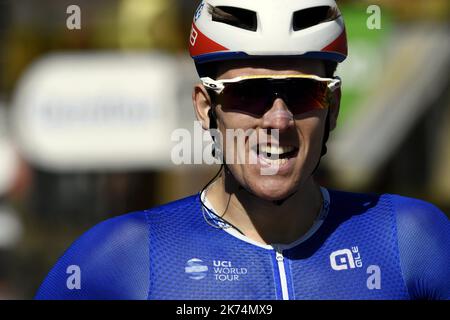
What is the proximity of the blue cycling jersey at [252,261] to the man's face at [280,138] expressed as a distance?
268 millimetres

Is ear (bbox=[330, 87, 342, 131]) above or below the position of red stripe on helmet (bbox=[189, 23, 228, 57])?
below

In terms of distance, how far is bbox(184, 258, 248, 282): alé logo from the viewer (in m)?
4.24

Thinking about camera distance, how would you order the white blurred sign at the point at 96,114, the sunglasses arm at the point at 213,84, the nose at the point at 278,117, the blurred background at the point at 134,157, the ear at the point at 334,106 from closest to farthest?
the nose at the point at 278,117
the sunglasses arm at the point at 213,84
the ear at the point at 334,106
the white blurred sign at the point at 96,114
the blurred background at the point at 134,157

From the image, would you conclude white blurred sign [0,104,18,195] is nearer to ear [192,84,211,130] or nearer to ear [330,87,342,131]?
ear [192,84,211,130]

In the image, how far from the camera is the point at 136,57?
1280 centimetres

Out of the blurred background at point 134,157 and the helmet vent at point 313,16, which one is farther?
the blurred background at point 134,157

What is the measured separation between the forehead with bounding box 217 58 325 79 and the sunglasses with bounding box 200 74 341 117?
0.04 metres

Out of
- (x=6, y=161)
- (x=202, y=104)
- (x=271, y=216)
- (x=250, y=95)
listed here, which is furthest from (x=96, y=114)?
(x=250, y=95)

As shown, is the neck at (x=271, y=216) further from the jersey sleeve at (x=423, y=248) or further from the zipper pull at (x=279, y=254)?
the jersey sleeve at (x=423, y=248)

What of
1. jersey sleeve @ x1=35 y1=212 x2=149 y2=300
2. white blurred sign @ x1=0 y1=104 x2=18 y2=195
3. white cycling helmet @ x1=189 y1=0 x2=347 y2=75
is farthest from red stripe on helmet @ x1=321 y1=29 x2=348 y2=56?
white blurred sign @ x1=0 y1=104 x2=18 y2=195

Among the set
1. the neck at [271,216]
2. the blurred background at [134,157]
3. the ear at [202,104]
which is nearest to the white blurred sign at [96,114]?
the blurred background at [134,157]

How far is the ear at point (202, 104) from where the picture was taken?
4.47 m

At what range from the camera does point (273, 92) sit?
165 inches
